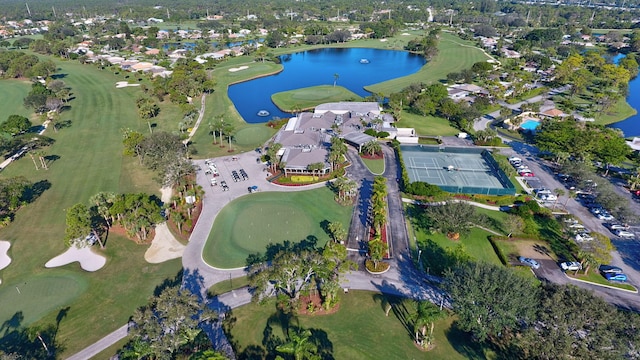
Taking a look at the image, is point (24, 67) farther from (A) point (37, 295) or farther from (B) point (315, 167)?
(B) point (315, 167)

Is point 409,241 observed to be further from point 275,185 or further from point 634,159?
point 634,159

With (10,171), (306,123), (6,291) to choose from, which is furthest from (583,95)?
(10,171)

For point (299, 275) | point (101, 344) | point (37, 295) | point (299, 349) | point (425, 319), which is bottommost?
point (101, 344)

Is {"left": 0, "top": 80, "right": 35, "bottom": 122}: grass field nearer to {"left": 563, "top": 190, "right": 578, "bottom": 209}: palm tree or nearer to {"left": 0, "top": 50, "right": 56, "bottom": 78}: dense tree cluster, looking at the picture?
{"left": 0, "top": 50, "right": 56, "bottom": 78}: dense tree cluster

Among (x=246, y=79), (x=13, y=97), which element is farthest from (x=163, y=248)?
(x=13, y=97)

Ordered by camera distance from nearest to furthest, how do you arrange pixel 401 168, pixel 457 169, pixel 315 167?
pixel 315 167, pixel 401 168, pixel 457 169

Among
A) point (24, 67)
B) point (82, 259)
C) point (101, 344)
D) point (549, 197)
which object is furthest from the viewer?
point (24, 67)
